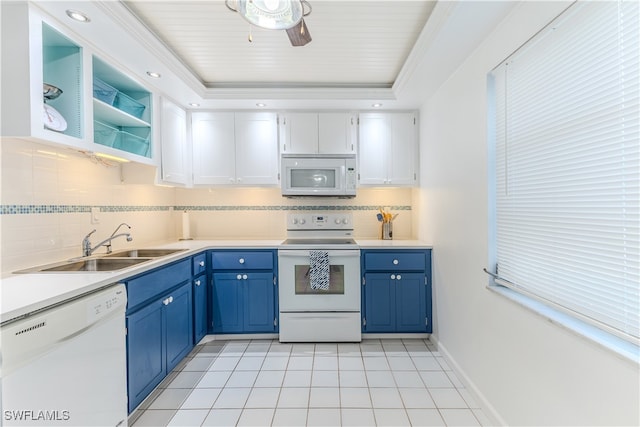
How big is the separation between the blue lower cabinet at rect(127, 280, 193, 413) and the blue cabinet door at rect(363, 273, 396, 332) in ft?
5.24

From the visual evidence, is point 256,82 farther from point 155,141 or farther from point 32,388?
point 32,388

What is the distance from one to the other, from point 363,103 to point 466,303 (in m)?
2.02

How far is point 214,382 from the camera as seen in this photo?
2184 mm

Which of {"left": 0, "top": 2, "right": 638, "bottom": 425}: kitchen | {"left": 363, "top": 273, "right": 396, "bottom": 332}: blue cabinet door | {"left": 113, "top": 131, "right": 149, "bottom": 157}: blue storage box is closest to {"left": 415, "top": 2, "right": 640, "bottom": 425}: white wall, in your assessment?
{"left": 0, "top": 2, "right": 638, "bottom": 425}: kitchen

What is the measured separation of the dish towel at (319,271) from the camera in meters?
2.78

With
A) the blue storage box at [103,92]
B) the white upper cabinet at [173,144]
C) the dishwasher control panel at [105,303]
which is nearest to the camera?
the dishwasher control panel at [105,303]

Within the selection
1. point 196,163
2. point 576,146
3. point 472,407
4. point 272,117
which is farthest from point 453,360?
point 196,163

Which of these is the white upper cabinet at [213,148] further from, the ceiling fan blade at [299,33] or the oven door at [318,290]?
the ceiling fan blade at [299,33]

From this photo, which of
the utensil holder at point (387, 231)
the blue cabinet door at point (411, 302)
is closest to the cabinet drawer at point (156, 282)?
the blue cabinet door at point (411, 302)

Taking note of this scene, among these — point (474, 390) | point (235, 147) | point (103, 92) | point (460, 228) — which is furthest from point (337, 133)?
point (474, 390)

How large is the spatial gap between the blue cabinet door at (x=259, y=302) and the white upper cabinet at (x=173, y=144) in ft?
3.95

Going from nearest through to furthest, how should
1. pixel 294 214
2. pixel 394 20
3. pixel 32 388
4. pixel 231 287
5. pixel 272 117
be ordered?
pixel 32 388
pixel 394 20
pixel 231 287
pixel 272 117
pixel 294 214

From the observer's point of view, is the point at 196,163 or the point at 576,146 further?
the point at 196,163

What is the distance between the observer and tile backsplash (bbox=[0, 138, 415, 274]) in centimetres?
171
